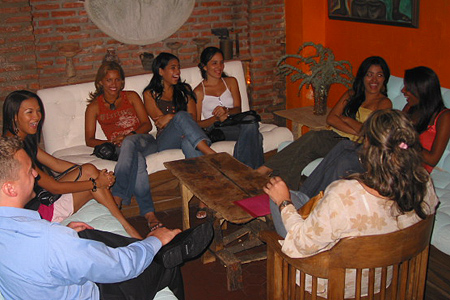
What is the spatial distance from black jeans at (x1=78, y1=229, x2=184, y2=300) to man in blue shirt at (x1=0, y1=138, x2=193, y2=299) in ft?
0.82

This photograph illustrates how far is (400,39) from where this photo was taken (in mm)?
4312

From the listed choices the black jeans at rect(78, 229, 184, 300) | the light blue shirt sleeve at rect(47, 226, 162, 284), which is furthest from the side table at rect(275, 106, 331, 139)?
the light blue shirt sleeve at rect(47, 226, 162, 284)

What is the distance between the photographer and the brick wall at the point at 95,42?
4.79 metres

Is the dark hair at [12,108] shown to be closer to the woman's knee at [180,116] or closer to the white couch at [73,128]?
the white couch at [73,128]

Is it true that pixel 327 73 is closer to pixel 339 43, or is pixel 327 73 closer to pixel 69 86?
pixel 339 43

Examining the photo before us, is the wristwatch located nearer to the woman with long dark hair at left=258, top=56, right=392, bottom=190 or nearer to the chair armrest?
the chair armrest

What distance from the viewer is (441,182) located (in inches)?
131

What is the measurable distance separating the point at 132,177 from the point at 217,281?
1.15m

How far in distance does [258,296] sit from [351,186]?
4.39 feet

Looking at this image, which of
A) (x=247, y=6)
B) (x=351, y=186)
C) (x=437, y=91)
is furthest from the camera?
(x=247, y=6)

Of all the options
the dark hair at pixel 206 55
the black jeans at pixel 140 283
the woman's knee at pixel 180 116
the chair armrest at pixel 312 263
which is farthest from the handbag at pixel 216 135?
the chair armrest at pixel 312 263

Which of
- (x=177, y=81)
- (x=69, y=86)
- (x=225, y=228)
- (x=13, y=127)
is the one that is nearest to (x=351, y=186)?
(x=225, y=228)

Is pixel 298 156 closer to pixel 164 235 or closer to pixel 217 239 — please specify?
pixel 217 239

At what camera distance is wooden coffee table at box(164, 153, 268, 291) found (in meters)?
2.96
